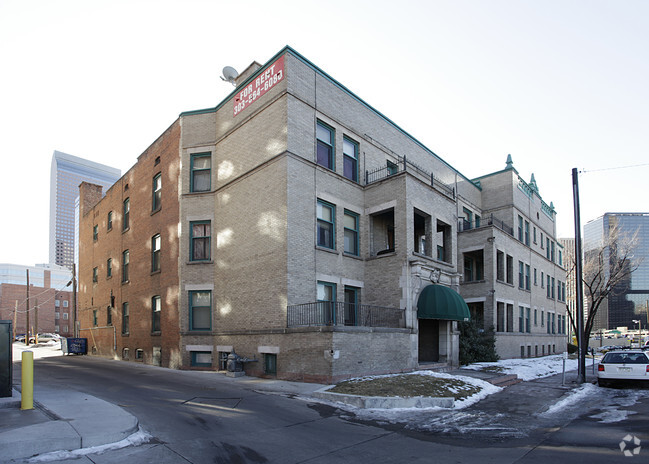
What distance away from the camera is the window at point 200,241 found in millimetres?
22609

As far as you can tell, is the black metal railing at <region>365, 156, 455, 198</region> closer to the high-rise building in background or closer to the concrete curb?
the concrete curb

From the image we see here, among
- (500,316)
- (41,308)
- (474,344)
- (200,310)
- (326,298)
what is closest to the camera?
(326,298)

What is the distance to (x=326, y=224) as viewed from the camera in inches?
814

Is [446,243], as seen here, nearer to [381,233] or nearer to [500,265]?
[381,233]

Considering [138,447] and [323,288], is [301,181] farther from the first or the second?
[138,447]

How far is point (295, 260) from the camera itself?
60.6 feet

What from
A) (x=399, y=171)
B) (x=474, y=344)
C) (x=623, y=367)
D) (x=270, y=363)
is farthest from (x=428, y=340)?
(x=399, y=171)

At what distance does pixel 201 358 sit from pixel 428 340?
1117 cm

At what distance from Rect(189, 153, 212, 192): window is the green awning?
465 inches

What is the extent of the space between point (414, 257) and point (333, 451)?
44.4 feet

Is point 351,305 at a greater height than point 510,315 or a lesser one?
greater

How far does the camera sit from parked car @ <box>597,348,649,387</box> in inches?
680

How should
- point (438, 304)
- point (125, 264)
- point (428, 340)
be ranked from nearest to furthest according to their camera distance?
1. point (438, 304)
2. point (428, 340)
3. point (125, 264)

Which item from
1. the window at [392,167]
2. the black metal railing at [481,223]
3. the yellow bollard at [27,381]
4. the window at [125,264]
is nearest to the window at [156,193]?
the window at [125,264]
